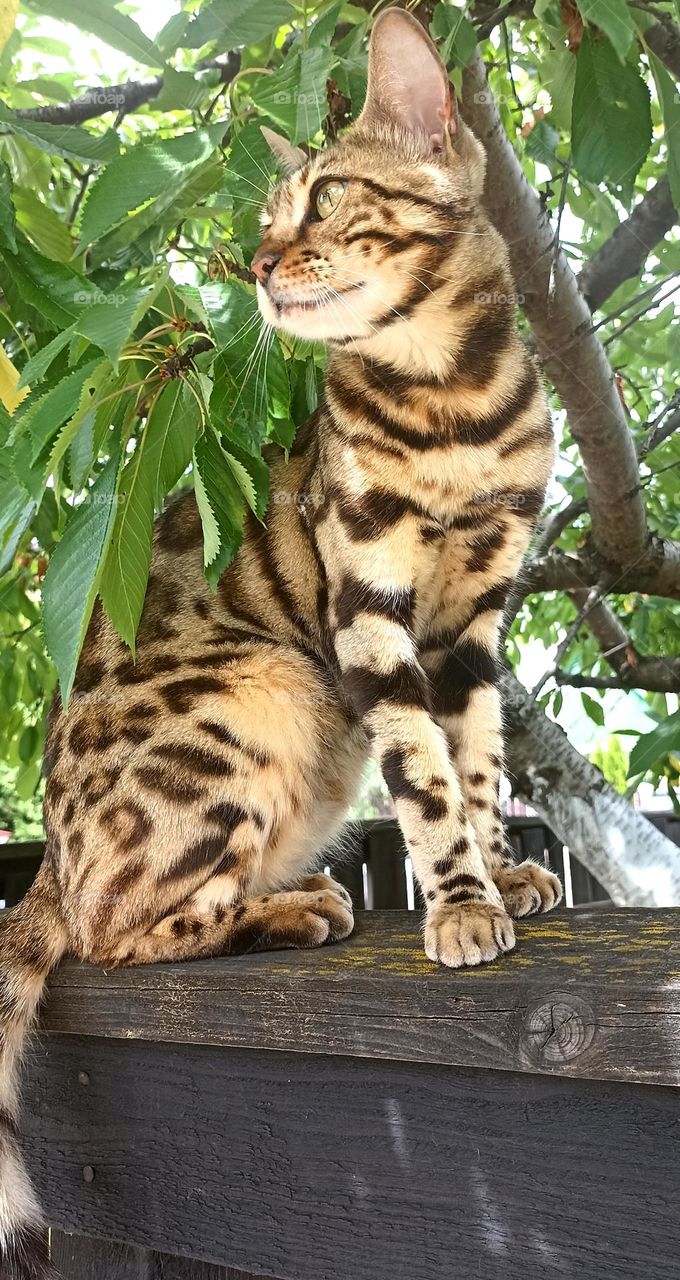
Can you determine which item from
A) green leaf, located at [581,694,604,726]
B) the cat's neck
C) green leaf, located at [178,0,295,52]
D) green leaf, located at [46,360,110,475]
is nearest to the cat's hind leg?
green leaf, located at [46,360,110,475]

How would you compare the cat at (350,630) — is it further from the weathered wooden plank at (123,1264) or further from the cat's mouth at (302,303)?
the weathered wooden plank at (123,1264)

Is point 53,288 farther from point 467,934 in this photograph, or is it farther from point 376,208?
point 467,934

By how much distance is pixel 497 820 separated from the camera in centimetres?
203

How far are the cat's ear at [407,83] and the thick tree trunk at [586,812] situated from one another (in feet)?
4.11

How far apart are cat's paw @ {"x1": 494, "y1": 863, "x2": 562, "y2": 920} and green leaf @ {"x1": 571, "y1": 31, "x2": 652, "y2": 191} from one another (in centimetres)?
113

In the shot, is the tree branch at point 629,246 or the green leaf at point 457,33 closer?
the green leaf at point 457,33

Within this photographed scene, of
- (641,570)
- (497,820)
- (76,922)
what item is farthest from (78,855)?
(641,570)

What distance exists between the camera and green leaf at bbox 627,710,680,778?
84.2 inches

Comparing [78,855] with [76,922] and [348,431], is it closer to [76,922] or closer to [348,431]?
[76,922]

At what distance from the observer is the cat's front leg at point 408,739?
1714 millimetres

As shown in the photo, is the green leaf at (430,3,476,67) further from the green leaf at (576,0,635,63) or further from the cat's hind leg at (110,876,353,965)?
the cat's hind leg at (110,876,353,965)

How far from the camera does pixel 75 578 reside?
4.66 ft

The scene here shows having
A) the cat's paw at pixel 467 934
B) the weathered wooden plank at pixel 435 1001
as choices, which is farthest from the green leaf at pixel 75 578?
the cat's paw at pixel 467 934

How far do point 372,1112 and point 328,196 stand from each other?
149cm
